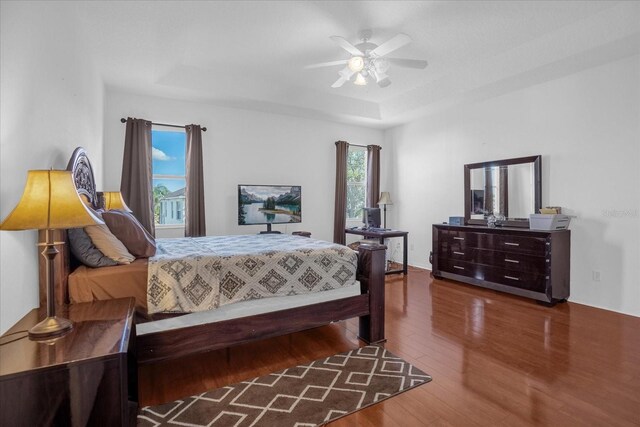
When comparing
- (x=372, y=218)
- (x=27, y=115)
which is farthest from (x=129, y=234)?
(x=372, y=218)

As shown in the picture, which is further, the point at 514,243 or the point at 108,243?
the point at 514,243

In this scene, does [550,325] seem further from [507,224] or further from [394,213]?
[394,213]

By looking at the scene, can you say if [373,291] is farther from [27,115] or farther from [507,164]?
[507,164]

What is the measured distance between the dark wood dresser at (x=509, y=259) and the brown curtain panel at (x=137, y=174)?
4.15 m

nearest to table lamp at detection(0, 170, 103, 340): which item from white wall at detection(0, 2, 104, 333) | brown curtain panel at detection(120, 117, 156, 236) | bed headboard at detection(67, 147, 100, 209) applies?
white wall at detection(0, 2, 104, 333)

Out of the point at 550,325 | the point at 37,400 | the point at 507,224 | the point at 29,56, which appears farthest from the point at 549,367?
the point at 29,56

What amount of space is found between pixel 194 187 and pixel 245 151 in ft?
3.19

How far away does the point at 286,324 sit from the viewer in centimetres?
238

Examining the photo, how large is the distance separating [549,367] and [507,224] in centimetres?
241

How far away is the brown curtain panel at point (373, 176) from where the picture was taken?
607 cm

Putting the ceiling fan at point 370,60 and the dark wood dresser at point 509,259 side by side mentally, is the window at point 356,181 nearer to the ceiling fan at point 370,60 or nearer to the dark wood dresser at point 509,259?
the dark wood dresser at point 509,259

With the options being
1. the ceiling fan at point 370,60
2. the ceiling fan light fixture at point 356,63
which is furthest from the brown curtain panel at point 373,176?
the ceiling fan light fixture at point 356,63

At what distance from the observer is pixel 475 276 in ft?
14.0

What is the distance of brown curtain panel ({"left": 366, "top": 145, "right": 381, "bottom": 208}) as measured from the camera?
6.07 meters
